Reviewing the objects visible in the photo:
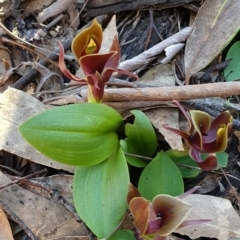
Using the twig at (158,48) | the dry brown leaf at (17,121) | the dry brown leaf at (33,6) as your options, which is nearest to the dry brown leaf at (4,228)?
the dry brown leaf at (17,121)

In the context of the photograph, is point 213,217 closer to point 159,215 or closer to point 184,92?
point 159,215

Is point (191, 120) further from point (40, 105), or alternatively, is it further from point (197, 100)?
point (40, 105)

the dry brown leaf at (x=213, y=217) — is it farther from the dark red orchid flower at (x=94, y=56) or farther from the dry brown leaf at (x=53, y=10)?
the dry brown leaf at (x=53, y=10)

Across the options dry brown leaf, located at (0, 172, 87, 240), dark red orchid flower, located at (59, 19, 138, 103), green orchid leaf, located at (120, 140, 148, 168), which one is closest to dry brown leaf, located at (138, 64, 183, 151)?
green orchid leaf, located at (120, 140, 148, 168)

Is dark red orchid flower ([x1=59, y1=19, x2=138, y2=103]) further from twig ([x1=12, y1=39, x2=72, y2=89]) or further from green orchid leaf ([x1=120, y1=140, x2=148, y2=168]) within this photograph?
twig ([x1=12, y1=39, x2=72, y2=89])

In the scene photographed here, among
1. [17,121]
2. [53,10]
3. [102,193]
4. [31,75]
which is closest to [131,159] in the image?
[102,193]

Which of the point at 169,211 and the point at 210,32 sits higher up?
the point at 210,32
